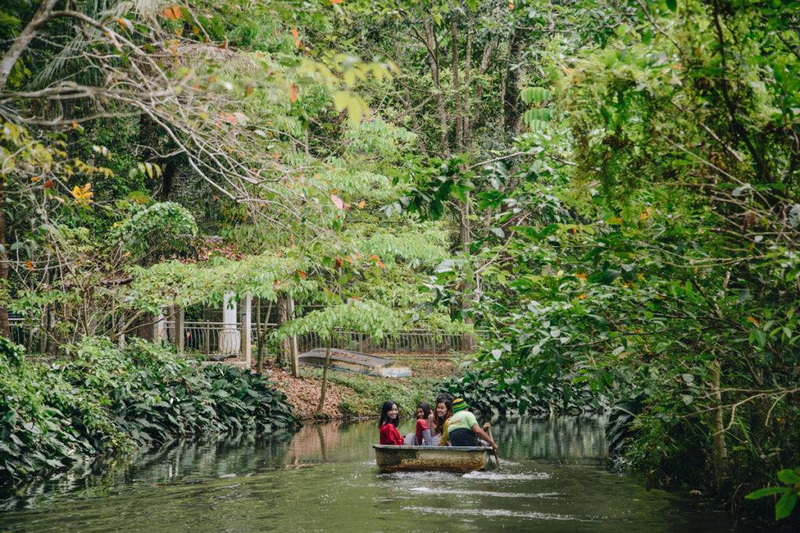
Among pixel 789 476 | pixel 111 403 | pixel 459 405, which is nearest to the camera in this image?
pixel 789 476

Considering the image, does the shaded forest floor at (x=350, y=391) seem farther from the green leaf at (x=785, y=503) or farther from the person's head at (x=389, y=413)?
the green leaf at (x=785, y=503)

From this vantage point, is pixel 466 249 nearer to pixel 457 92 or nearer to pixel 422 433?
pixel 422 433

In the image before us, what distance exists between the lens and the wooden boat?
13.0 metres

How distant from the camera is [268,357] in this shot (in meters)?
29.3

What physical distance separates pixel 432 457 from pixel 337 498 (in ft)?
7.40

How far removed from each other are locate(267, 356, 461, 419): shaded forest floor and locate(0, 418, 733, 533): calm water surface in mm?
8226

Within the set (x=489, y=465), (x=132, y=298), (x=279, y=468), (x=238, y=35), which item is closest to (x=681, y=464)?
(x=489, y=465)

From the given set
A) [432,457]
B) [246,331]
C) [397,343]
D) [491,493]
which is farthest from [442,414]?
[397,343]

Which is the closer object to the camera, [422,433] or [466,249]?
[466,249]

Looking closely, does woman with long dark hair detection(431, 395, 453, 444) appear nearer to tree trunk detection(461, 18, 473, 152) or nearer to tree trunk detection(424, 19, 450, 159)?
tree trunk detection(424, 19, 450, 159)

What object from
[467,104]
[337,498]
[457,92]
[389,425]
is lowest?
[337,498]

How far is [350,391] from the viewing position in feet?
88.8

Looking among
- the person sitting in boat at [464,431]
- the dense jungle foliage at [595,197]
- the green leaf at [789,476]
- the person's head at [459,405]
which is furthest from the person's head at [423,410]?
the green leaf at [789,476]

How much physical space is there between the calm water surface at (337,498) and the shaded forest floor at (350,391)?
823 cm
